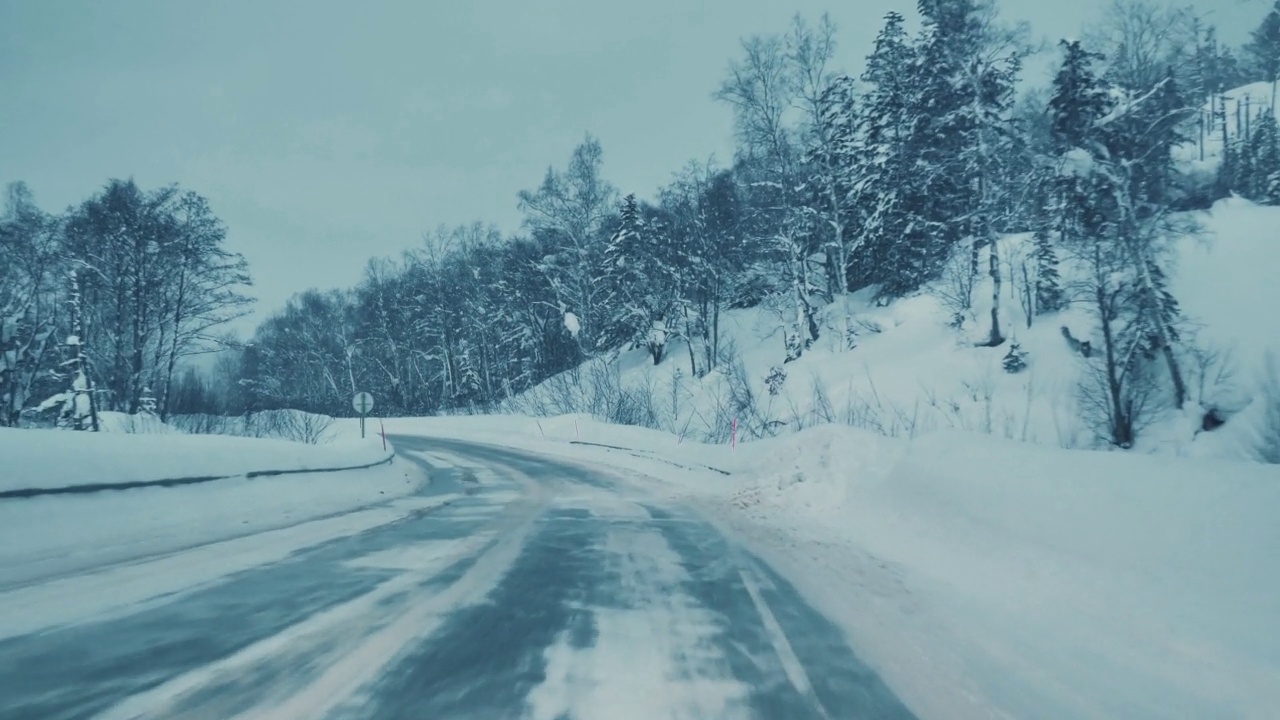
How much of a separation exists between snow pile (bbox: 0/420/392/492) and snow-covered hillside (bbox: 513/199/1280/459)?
12.1 metres

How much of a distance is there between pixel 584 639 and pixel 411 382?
62.2m

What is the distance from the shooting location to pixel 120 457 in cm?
742

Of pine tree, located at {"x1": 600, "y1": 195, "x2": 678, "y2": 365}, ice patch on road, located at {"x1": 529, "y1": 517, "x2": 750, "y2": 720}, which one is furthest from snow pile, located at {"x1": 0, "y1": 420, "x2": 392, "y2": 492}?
pine tree, located at {"x1": 600, "y1": 195, "x2": 678, "y2": 365}

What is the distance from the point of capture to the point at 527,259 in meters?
49.4

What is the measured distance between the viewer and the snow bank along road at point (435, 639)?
3.36 meters

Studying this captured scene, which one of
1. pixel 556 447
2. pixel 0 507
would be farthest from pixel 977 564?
pixel 556 447

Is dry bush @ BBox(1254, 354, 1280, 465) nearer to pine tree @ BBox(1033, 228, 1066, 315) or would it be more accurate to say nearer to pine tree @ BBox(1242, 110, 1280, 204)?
pine tree @ BBox(1033, 228, 1066, 315)

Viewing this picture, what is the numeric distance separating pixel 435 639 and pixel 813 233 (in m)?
34.5

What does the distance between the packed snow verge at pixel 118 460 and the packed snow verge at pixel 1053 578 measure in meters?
6.32

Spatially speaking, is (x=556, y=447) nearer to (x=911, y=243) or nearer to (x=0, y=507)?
(x=911, y=243)

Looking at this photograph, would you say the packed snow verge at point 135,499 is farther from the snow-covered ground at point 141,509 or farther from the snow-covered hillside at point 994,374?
the snow-covered hillside at point 994,374

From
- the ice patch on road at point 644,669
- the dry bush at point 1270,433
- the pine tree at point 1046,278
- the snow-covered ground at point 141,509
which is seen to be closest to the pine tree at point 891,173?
the pine tree at point 1046,278

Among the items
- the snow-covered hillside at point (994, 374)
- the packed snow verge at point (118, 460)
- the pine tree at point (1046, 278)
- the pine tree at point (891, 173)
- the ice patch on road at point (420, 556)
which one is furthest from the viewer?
the pine tree at point (891, 173)

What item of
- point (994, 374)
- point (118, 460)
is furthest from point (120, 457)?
point (994, 374)
